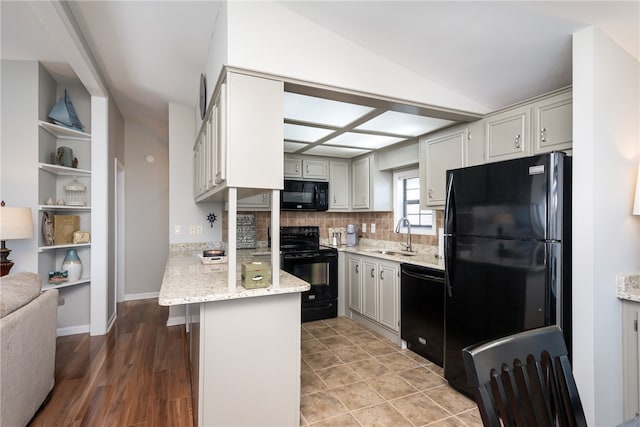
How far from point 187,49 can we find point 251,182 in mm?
1626

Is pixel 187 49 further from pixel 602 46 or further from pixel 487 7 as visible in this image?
pixel 602 46

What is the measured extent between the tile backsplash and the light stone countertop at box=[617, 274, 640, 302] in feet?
7.05

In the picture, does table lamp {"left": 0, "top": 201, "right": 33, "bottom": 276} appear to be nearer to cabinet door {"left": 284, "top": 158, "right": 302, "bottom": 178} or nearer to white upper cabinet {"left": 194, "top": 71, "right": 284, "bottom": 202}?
white upper cabinet {"left": 194, "top": 71, "right": 284, "bottom": 202}

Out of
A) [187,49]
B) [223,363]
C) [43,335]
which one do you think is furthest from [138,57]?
[223,363]

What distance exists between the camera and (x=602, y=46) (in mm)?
1736

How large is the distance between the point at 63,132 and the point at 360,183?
3472 millimetres

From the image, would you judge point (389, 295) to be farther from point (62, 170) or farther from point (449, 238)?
point (62, 170)

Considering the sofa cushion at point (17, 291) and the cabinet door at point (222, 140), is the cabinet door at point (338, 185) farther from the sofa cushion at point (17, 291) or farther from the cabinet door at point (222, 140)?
the sofa cushion at point (17, 291)

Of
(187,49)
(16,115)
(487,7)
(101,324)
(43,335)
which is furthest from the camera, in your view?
(101,324)

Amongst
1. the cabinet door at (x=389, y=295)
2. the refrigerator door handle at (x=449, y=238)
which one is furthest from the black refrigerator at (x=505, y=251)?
the cabinet door at (x=389, y=295)

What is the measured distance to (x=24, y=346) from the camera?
183 centimetres

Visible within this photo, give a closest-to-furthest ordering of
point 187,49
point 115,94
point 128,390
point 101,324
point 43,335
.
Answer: point 43,335
point 128,390
point 187,49
point 101,324
point 115,94

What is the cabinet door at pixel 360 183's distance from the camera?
4318 millimetres

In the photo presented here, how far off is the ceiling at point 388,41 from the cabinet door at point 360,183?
107 centimetres
